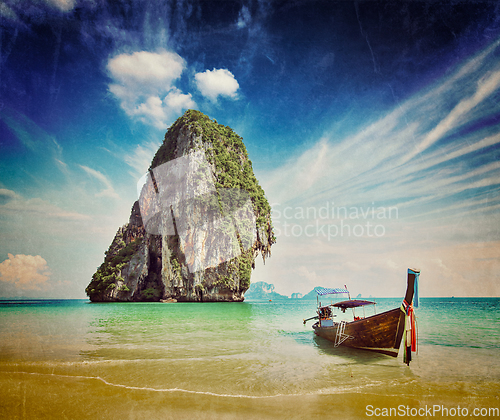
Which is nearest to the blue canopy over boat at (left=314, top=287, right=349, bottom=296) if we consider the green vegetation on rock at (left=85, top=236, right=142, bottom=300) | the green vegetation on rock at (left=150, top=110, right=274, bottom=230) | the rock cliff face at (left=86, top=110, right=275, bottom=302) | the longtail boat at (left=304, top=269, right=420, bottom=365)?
the longtail boat at (left=304, top=269, right=420, bottom=365)

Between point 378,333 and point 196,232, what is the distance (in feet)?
92.7

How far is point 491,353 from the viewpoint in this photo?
26.7 feet

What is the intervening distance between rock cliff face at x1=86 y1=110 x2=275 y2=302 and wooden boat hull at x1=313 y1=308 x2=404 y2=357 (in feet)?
83.7

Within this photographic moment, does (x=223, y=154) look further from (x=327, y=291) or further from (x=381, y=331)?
(x=381, y=331)

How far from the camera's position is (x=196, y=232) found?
33.8 metres

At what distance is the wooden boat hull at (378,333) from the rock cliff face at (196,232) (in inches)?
1004

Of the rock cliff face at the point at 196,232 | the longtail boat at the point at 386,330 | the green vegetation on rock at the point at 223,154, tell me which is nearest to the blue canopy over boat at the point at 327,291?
the longtail boat at the point at 386,330

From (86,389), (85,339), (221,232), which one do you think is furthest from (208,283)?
(86,389)

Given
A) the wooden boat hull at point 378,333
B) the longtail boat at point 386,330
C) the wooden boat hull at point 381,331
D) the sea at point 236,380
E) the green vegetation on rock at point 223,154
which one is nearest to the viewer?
the sea at point 236,380

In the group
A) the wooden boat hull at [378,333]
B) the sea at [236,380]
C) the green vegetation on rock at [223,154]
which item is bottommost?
the sea at [236,380]

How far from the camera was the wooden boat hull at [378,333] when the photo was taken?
721 centimetres

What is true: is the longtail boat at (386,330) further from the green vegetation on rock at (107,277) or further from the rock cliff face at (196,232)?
the green vegetation on rock at (107,277)

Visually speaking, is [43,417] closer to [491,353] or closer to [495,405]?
[495,405]

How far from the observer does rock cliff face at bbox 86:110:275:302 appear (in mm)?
33281
